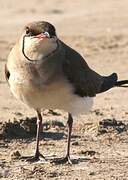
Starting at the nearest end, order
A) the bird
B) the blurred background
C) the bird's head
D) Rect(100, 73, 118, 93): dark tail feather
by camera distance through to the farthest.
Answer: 1. the bird's head
2. the bird
3. Rect(100, 73, 118, 93): dark tail feather
4. the blurred background

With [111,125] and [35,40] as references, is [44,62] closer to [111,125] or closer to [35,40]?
[35,40]

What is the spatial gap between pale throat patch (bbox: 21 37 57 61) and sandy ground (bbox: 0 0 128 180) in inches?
43.6

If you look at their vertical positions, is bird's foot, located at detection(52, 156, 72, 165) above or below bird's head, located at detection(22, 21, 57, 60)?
below

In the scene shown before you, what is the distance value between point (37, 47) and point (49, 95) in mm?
479

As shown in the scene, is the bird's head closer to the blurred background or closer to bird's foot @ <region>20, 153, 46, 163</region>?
bird's foot @ <region>20, 153, 46, 163</region>

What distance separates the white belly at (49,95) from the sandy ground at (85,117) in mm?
623

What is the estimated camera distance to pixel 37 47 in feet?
23.0

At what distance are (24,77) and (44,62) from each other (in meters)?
0.24

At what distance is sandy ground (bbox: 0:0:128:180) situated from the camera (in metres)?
7.44

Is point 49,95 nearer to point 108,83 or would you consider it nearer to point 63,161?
point 63,161

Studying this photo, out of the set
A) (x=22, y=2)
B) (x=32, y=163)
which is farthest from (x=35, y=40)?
(x=22, y=2)

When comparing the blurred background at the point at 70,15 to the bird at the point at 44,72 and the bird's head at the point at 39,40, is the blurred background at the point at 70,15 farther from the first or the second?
the bird's head at the point at 39,40

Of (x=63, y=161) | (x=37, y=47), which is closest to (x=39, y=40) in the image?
(x=37, y=47)

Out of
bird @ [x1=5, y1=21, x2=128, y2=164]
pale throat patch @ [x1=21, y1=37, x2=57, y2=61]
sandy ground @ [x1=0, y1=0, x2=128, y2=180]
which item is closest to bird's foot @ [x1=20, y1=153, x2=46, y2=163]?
sandy ground @ [x1=0, y1=0, x2=128, y2=180]
